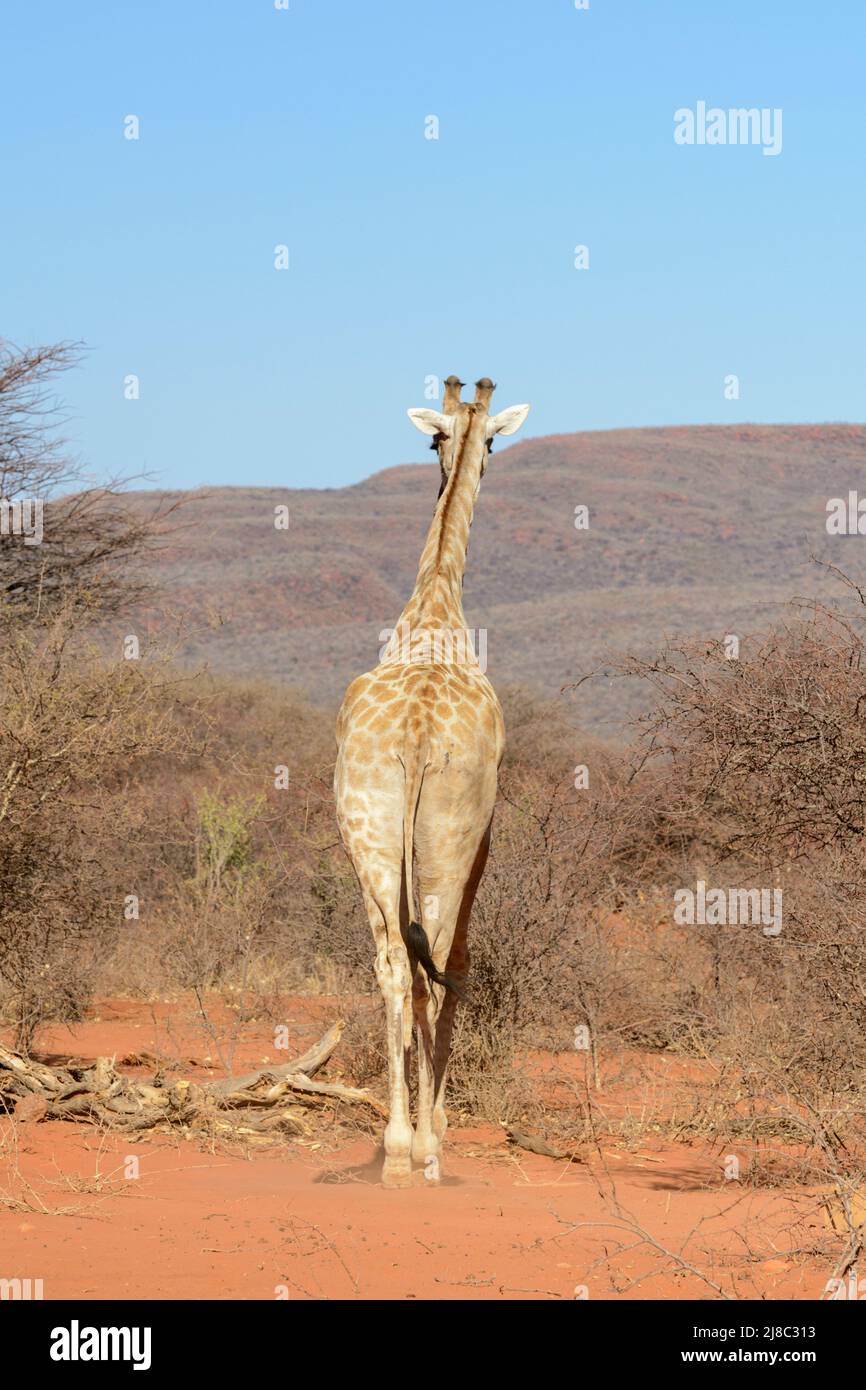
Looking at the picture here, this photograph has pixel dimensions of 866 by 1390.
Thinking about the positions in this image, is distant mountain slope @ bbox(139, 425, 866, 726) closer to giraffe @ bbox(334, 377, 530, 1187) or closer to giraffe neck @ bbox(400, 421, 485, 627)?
giraffe neck @ bbox(400, 421, 485, 627)

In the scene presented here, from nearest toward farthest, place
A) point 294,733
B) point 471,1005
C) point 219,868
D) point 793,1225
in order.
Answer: point 793,1225
point 471,1005
point 219,868
point 294,733

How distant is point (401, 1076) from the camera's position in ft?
22.9

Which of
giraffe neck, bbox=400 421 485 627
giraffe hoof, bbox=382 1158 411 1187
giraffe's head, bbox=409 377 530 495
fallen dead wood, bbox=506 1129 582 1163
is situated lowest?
fallen dead wood, bbox=506 1129 582 1163

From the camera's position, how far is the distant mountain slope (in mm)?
50438

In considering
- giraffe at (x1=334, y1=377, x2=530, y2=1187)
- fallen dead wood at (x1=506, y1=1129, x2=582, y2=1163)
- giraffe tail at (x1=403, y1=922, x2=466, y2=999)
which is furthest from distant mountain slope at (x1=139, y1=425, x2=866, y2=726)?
giraffe tail at (x1=403, y1=922, x2=466, y2=999)

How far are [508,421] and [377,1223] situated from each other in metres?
4.09

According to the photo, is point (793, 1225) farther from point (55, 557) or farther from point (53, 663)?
point (55, 557)

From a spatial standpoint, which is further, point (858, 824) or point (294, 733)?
point (294, 733)

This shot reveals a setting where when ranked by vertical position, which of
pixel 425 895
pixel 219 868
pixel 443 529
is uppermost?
pixel 443 529

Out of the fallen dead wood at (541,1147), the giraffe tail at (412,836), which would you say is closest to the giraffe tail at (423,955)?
the giraffe tail at (412,836)

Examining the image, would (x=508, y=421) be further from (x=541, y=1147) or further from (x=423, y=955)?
(x=541, y=1147)

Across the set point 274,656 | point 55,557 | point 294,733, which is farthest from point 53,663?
point 274,656

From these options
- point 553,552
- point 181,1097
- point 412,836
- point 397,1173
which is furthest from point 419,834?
point 553,552
